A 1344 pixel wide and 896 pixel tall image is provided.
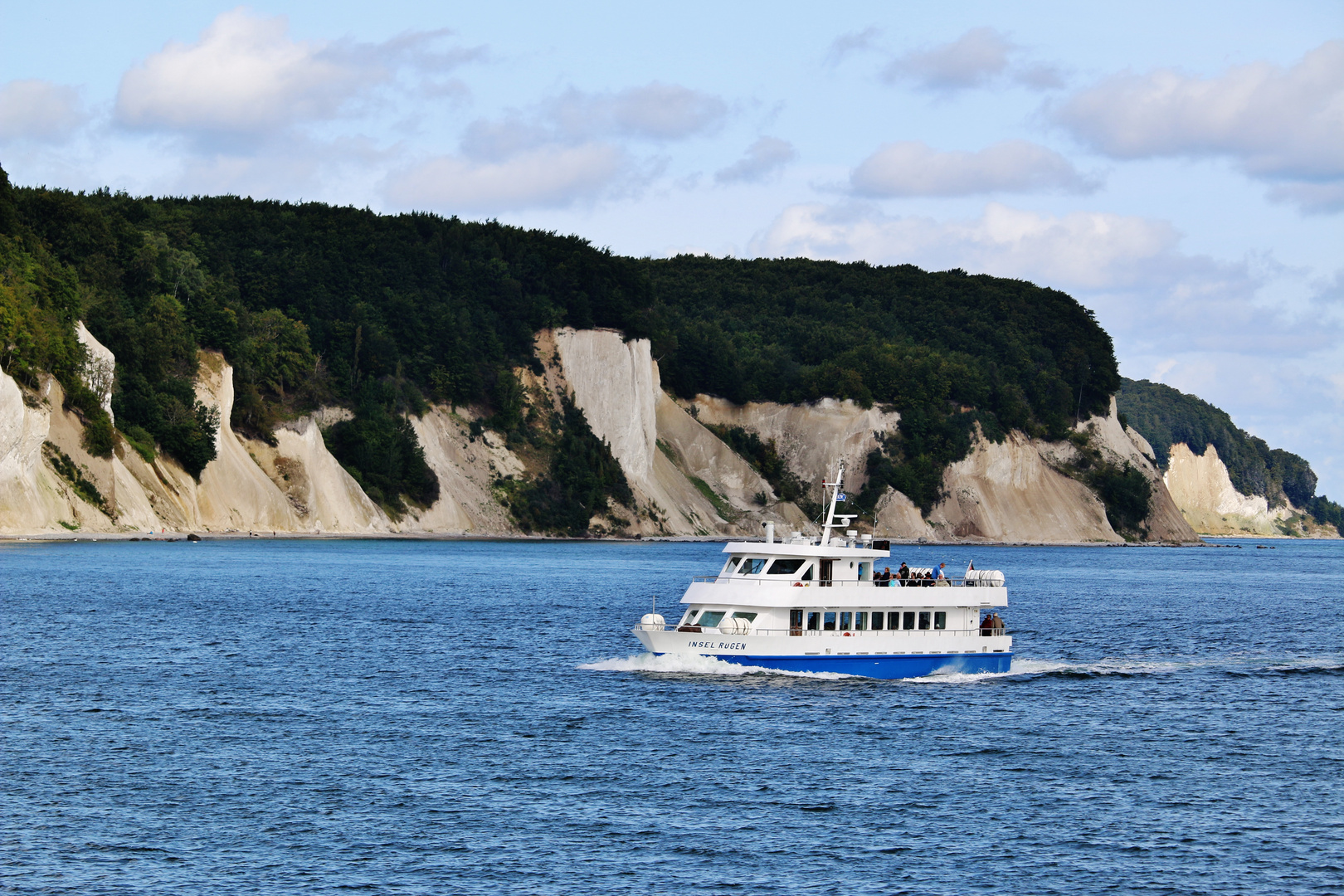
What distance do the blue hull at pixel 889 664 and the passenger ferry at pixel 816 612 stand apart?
4 cm

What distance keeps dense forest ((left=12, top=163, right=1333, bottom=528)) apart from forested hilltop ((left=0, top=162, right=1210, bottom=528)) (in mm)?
220

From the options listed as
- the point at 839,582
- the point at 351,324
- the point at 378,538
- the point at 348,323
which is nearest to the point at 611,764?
the point at 839,582

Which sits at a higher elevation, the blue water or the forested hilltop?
the forested hilltop

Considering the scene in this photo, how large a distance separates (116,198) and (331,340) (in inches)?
1309

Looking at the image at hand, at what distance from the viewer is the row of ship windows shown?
45812 millimetres

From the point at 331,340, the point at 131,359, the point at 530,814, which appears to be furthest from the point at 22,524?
the point at 530,814

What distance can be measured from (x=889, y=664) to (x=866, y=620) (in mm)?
1721

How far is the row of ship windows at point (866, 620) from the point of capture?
150ft

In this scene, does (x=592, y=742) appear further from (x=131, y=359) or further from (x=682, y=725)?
(x=131, y=359)

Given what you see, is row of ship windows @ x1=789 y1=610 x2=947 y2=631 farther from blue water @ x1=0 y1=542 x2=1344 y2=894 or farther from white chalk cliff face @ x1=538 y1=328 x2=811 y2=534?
white chalk cliff face @ x1=538 y1=328 x2=811 y2=534

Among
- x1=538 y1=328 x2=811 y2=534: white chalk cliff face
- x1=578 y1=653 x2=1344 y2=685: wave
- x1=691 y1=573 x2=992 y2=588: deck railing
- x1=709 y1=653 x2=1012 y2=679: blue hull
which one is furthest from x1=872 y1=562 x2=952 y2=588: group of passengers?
x1=538 y1=328 x2=811 y2=534: white chalk cliff face

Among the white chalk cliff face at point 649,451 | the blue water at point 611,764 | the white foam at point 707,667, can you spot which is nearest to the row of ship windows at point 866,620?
the white foam at point 707,667

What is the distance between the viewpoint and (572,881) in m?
26.1

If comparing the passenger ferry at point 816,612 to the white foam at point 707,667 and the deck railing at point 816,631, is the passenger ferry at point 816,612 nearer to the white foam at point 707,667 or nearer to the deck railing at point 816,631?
the deck railing at point 816,631
